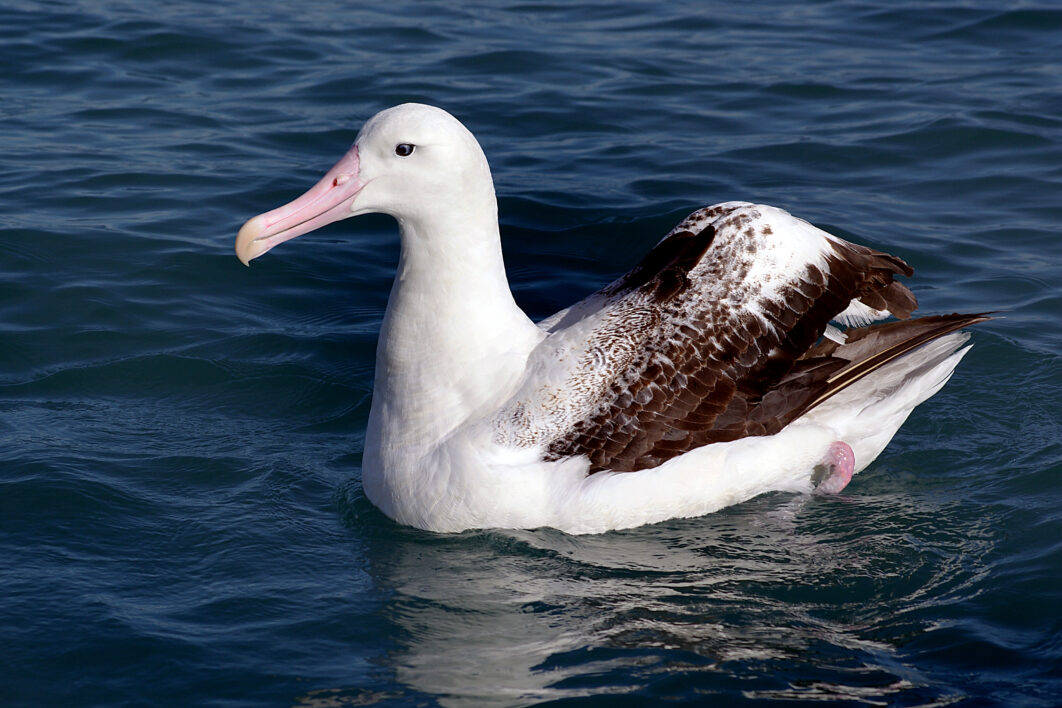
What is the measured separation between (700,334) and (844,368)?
85cm

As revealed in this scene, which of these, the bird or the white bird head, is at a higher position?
the white bird head

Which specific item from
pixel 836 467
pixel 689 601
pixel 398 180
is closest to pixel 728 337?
pixel 836 467

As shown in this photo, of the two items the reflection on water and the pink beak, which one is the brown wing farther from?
the pink beak

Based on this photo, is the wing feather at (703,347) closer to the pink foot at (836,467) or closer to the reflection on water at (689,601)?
the pink foot at (836,467)

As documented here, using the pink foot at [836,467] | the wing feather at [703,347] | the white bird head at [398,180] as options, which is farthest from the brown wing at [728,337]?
the white bird head at [398,180]

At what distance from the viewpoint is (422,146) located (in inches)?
237

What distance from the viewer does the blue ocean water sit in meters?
5.52

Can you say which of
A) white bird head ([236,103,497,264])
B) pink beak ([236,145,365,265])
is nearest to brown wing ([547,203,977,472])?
white bird head ([236,103,497,264])

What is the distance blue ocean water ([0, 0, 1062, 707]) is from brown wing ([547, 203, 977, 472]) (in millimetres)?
528

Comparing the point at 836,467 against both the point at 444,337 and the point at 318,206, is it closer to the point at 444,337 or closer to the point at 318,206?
the point at 444,337

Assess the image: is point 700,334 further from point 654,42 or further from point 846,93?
point 654,42

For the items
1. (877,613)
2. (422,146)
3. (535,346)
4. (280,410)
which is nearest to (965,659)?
(877,613)

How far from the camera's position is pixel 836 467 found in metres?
6.92

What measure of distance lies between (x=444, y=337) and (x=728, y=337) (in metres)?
1.35
